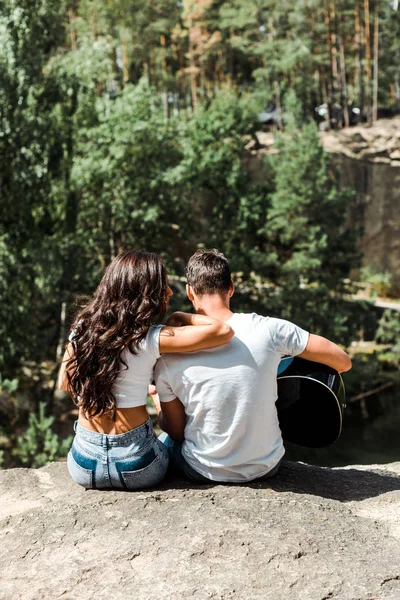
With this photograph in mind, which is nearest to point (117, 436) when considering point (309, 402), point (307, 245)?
point (309, 402)

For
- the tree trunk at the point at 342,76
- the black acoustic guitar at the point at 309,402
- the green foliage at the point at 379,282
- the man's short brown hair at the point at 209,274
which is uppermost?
the tree trunk at the point at 342,76

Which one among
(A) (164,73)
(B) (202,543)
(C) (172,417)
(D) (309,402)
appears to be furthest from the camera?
(A) (164,73)

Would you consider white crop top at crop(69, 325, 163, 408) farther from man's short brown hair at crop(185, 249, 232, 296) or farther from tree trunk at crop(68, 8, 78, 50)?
tree trunk at crop(68, 8, 78, 50)

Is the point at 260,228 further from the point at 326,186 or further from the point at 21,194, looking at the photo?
the point at 21,194

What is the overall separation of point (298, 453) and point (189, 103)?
1896 centimetres

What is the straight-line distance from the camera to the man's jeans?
3129 mm

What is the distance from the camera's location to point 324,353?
2977 mm

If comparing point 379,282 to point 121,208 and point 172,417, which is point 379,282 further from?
point 172,417

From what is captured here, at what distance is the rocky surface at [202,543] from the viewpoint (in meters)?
2.27

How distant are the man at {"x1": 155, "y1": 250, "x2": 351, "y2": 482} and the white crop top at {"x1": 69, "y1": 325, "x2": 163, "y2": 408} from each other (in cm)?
8

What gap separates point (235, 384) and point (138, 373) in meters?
0.44

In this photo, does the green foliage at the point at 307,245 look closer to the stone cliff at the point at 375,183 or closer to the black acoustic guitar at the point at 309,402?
the stone cliff at the point at 375,183

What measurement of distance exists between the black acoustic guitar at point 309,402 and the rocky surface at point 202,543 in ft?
0.88

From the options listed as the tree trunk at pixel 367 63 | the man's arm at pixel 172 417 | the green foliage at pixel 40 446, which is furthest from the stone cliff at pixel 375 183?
the man's arm at pixel 172 417
